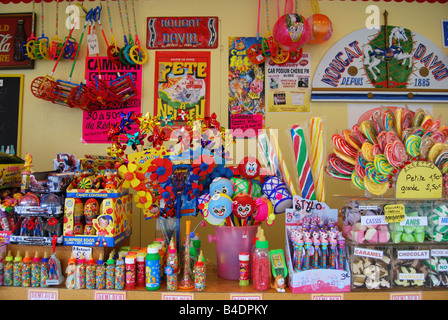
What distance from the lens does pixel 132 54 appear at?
265 centimetres

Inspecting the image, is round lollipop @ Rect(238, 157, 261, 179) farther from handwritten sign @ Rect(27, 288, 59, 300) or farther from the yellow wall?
handwritten sign @ Rect(27, 288, 59, 300)

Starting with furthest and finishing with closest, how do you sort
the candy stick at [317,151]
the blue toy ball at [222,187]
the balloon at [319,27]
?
the balloon at [319,27], the candy stick at [317,151], the blue toy ball at [222,187]

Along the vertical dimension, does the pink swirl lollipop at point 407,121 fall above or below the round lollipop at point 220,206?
above

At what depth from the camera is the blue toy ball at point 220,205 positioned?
164cm

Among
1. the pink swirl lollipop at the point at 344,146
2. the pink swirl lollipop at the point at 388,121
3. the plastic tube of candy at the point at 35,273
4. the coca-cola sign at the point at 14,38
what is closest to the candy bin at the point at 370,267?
the pink swirl lollipop at the point at 344,146

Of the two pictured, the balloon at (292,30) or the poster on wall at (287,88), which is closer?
the balloon at (292,30)

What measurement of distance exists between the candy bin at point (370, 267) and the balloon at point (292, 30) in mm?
1455

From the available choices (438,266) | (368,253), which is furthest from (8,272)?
(438,266)

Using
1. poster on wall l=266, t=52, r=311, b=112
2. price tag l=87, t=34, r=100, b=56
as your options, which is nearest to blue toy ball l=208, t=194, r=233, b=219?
poster on wall l=266, t=52, r=311, b=112

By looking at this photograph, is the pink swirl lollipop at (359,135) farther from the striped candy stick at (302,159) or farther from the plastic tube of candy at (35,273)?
the plastic tube of candy at (35,273)

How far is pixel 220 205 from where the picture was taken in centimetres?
164

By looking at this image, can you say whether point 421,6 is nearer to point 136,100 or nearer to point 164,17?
point 164,17

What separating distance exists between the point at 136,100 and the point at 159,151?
41.0 inches
